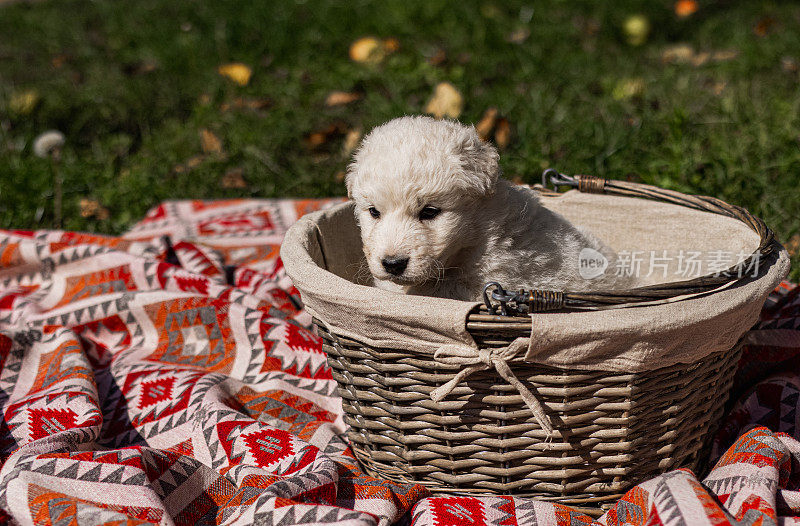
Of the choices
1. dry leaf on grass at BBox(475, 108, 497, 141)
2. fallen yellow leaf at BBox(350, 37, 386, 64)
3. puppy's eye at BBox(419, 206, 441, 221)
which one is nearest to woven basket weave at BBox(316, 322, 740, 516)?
puppy's eye at BBox(419, 206, 441, 221)

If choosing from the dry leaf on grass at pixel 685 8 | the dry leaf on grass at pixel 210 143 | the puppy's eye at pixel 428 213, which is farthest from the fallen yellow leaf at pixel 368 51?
the puppy's eye at pixel 428 213

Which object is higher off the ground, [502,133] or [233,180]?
[502,133]

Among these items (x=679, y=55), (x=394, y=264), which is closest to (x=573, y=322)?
(x=394, y=264)

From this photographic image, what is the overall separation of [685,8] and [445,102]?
12.8ft

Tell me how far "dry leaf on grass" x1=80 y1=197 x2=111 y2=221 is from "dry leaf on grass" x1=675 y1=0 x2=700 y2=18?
20.7ft

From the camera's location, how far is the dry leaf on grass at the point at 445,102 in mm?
5289

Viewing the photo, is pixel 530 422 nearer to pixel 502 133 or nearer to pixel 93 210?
pixel 502 133

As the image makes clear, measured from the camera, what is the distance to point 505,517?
222 cm

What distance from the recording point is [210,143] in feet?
18.5

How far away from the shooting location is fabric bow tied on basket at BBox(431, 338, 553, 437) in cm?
197

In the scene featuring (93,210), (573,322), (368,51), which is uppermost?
(573,322)

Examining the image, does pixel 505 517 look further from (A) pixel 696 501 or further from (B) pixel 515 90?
(B) pixel 515 90

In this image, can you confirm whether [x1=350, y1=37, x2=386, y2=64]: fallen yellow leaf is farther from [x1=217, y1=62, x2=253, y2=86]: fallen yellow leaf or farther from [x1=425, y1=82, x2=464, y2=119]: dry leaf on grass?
[x1=425, y1=82, x2=464, y2=119]: dry leaf on grass

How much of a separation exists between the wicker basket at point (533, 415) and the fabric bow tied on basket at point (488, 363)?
0.02 m
